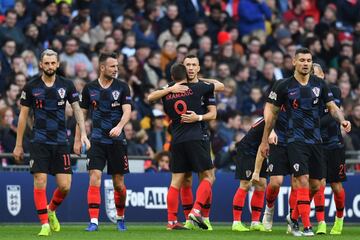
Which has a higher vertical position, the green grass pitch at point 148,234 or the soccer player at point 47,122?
the soccer player at point 47,122

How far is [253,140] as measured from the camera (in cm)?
2072

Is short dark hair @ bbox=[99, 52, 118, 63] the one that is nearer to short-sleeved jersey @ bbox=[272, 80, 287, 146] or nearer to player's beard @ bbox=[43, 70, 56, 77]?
player's beard @ bbox=[43, 70, 56, 77]

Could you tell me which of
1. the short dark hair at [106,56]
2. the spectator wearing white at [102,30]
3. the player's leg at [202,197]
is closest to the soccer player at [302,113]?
the player's leg at [202,197]

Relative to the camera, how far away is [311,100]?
62.0 ft

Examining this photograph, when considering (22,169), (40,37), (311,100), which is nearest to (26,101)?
(311,100)

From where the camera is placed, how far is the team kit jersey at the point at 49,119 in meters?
19.4

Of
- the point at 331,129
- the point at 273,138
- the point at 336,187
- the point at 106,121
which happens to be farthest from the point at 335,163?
the point at 106,121

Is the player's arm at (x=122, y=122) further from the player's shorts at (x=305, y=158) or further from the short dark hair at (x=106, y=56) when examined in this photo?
the player's shorts at (x=305, y=158)

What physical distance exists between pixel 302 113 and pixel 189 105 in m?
2.08

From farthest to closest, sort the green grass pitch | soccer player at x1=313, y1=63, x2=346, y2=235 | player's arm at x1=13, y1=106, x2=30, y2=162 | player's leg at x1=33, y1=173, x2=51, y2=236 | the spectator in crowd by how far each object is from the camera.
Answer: the spectator in crowd
soccer player at x1=313, y1=63, x2=346, y2=235
player's arm at x1=13, y1=106, x2=30, y2=162
player's leg at x1=33, y1=173, x2=51, y2=236
the green grass pitch

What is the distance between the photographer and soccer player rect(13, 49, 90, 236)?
63.2 ft

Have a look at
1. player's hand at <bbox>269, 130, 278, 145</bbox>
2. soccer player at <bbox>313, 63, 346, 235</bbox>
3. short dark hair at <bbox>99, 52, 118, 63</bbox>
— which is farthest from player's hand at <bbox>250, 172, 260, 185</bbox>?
short dark hair at <bbox>99, 52, 118, 63</bbox>

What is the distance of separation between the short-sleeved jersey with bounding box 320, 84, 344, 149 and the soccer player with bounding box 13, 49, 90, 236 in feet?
11.7

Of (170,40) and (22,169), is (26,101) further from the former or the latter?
(170,40)
